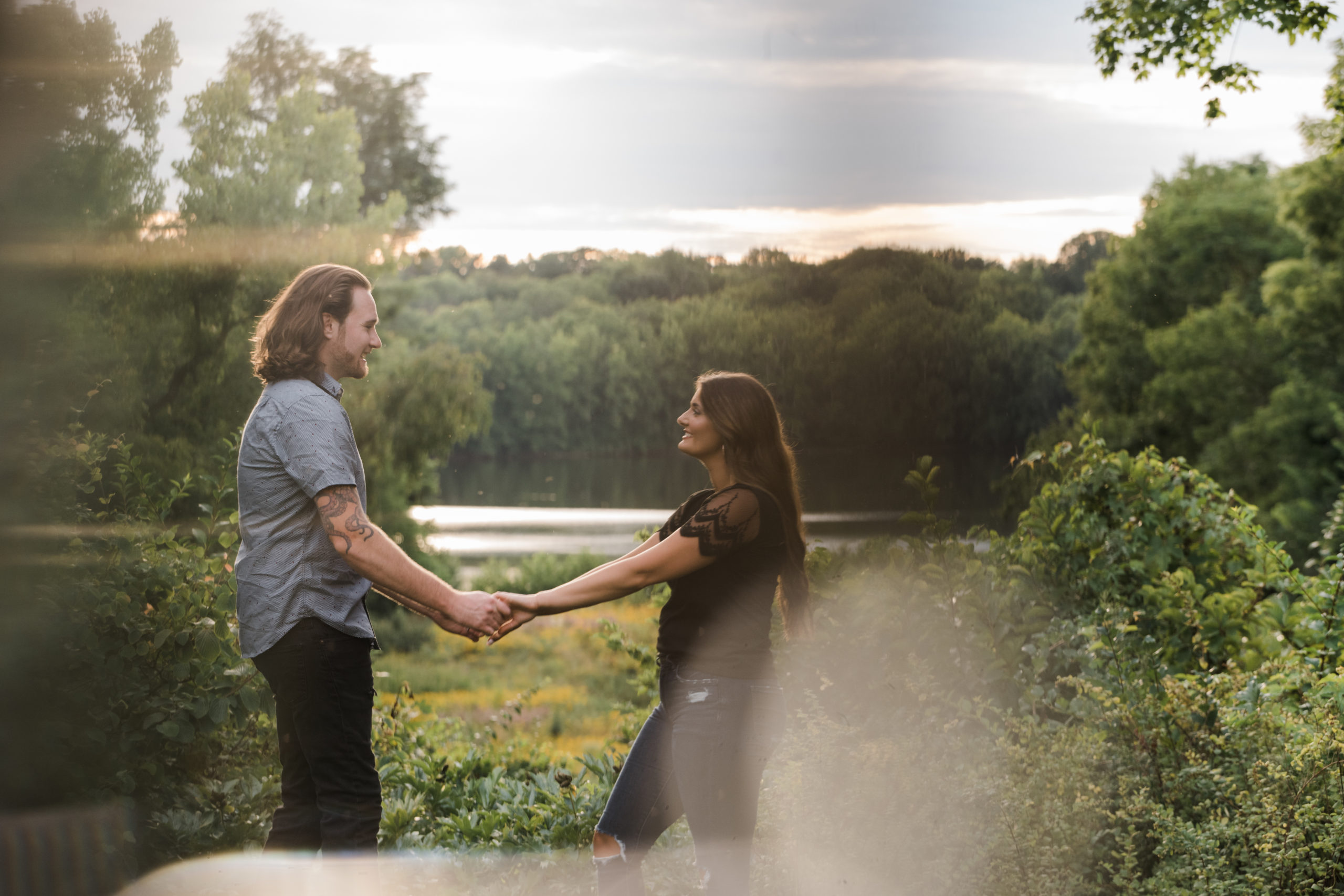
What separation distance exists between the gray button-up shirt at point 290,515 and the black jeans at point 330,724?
0.04m

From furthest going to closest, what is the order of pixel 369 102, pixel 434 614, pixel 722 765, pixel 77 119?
1. pixel 369 102
2. pixel 77 119
3. pixel 434 614
4. pixel 722 765

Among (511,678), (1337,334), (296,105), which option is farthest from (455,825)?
(1337,334)

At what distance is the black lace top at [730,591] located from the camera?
A: 2.36 meters

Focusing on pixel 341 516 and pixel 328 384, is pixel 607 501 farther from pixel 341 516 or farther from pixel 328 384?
pixel 341 516

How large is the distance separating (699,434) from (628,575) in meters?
0.38

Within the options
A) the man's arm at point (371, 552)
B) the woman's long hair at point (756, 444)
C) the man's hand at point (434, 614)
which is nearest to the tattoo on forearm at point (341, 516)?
the man's arm at point (371, 552)

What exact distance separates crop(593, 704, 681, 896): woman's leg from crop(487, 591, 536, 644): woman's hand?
540 millimetres

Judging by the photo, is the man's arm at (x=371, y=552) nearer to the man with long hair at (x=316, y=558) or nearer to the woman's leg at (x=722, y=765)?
the man with long hair at (x=316, y=558)

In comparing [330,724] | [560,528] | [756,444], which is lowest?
[560,528]

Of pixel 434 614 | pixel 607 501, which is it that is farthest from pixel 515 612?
pixel 607 501

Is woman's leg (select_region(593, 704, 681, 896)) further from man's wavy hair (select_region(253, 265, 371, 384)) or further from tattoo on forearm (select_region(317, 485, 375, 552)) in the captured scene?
man's wavy hair (select_region(253, 265, 371, 384))

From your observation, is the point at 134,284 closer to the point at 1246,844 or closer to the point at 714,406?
the point at 714,406

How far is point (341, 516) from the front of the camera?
2.34 meters

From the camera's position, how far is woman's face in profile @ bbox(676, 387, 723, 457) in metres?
2.49
